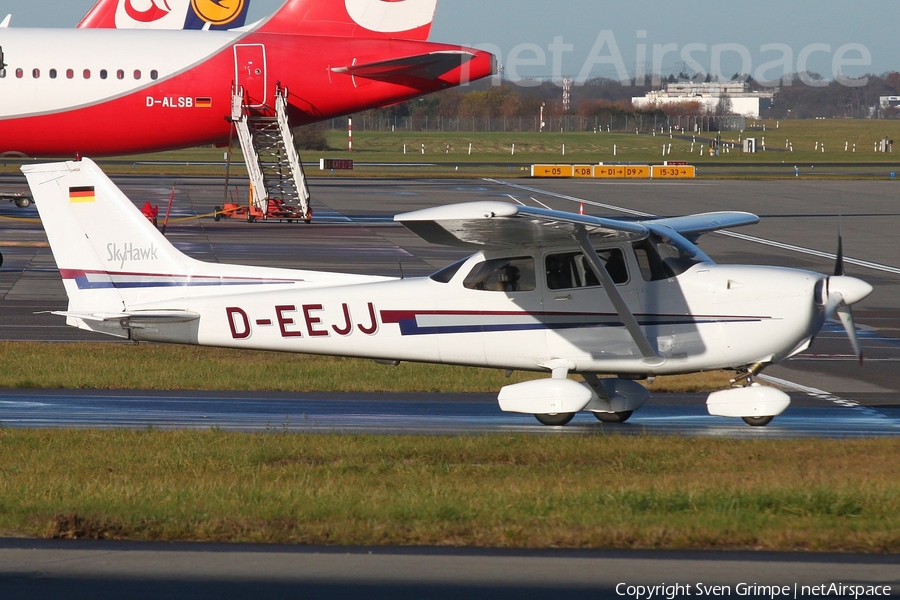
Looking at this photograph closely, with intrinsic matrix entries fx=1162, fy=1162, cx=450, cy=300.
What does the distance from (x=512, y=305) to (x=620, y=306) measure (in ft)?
3.94

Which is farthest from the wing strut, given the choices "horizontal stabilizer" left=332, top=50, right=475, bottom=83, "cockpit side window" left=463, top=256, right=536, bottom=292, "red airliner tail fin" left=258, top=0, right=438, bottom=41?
"red airliner tail fin" left=258, top=0, right=438, bottom=41

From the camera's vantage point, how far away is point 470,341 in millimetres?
12805

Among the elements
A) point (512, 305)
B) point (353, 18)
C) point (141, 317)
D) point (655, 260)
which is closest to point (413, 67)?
point (353, 18)

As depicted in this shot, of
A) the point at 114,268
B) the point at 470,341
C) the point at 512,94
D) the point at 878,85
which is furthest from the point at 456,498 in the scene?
the point at 878,85

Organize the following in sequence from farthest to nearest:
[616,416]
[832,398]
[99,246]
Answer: [832,398]
[99,246]
[616,416]

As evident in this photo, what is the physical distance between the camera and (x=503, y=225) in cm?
1125

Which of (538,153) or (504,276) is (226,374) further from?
(538,153)

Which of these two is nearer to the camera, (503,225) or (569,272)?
(503,225)

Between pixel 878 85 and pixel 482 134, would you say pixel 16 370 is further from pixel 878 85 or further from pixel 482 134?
pixel 878 85

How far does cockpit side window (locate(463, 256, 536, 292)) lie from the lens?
12.6 meters

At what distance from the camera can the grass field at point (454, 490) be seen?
7.68 meters

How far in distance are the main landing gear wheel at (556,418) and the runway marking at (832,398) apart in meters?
3.49

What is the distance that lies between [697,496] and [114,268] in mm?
7564

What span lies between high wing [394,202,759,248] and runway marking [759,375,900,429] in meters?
3.23
